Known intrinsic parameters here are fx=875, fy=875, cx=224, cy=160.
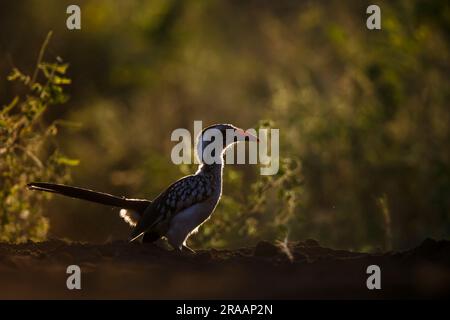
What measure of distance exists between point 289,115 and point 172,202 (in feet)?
18.8

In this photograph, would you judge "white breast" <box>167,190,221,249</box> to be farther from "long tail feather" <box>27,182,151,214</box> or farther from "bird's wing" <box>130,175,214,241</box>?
"long tail feather" <box>27,182,151,214</box>

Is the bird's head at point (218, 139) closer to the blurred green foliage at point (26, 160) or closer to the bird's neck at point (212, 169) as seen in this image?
the bird's neck at point (212, 169)

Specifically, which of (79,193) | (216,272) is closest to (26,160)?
(79,193)

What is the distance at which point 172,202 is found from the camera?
693 centimetres

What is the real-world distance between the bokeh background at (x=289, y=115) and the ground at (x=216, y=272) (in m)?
1.65

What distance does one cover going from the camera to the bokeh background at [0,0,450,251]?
36.4 ft

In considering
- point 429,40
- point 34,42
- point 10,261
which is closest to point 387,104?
point 429,40

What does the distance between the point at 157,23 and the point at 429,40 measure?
7400mm

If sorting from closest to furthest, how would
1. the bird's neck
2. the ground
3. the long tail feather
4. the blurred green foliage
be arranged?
the ground → the long tail feather → the bird's neck → the blurred green foliage

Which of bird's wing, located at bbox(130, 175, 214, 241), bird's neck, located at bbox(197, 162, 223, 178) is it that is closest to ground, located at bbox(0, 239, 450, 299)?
bird's wing, located at bbox(130, 175, 214, 241)

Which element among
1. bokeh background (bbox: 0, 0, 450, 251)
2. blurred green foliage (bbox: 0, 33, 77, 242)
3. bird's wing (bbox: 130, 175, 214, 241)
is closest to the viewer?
bird's wing (bbox: 130, 175, 214, 241)

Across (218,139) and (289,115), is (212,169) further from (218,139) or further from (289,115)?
(289,115)

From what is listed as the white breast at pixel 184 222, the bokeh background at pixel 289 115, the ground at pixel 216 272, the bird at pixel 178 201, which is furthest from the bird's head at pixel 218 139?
the ground at pixel 216 272

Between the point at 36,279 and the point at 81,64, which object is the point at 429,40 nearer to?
the point at 81,64
